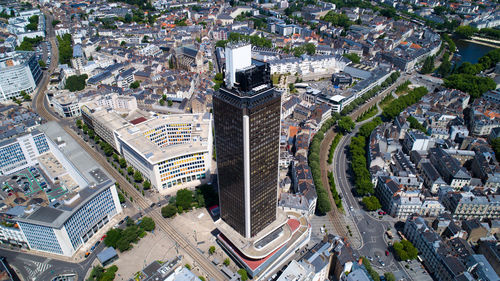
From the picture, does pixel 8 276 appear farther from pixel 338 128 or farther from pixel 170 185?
pixel 338 128

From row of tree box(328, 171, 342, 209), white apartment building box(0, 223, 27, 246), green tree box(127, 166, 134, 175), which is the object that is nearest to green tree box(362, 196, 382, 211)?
row of tree box(328, 171, 342, 209)

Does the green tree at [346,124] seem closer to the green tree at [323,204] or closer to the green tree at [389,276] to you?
the green tree at [323,204]

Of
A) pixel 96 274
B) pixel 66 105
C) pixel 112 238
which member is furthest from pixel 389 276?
pixel 66 105

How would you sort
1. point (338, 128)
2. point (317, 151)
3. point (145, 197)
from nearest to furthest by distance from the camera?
1. point (145, 197)
2. point (317, 151)
3. point (338, 128)

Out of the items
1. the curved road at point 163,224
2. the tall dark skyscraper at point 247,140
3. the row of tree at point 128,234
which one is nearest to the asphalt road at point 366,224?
the tall dark skyscraper at point 247,140

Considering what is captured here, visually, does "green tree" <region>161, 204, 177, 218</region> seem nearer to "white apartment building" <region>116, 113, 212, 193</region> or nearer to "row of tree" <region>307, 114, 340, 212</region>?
"white apartment building" <region>116, 113, 212, 193</region>

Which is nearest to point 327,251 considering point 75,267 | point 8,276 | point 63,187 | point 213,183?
point 213,183
